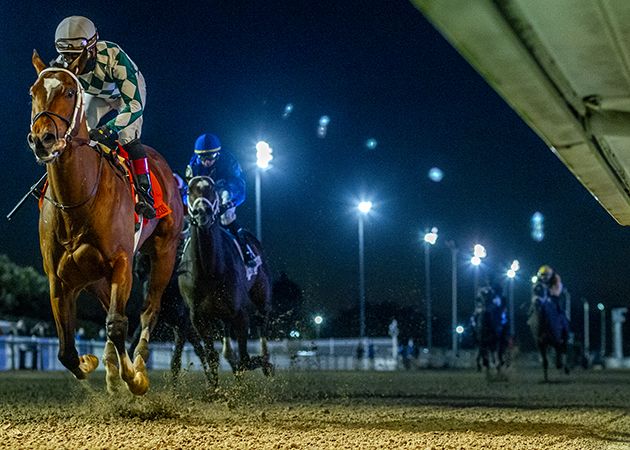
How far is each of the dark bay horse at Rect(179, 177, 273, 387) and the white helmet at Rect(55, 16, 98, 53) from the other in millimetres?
2833

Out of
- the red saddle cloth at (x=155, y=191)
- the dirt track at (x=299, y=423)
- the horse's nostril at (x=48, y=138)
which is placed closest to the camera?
the dirt track at (x=299, y=423)

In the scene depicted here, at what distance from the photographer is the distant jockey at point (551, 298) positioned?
70.1ft

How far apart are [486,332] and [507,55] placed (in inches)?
770

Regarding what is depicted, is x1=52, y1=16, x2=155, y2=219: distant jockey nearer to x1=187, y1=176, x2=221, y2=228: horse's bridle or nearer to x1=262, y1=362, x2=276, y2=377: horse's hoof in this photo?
x1=187, y1=176, x2=221, y2=228: horse's bridle

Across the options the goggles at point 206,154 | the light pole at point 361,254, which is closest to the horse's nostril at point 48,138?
the goggles at point 206,154

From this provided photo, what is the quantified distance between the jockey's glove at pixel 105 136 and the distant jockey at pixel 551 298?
1551cm

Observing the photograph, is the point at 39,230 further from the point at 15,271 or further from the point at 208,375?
the point at 15,271

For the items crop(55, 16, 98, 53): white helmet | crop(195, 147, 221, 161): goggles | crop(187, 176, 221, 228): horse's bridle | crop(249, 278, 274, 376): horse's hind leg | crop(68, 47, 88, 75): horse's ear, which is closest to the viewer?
crop(68, 47, 88, 75): horse's ear

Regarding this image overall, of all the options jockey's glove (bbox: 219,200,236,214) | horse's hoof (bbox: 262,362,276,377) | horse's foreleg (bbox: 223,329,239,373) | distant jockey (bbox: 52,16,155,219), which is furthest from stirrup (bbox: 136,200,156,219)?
horse's hoof (bbox: 262,362,276,377)

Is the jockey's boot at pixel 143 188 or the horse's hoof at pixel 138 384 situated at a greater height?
the jockey's boot at pixel 143 188

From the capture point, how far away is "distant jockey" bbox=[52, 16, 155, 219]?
722cm

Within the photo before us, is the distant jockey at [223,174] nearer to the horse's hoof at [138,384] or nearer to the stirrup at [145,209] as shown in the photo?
the stirrup at [145,209]

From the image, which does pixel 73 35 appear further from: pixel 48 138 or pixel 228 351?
pixel 228 351

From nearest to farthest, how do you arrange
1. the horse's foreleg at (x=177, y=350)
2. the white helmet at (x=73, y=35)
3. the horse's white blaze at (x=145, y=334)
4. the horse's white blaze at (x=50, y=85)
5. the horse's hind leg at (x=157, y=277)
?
1. the horse's white blaze at (x=50, y=85)
2. the white helmet at (x=73, y=35)
3. the horse's white blaze at (x=145, y=334)
4. the horse's hind leg at (x=157, y=277)
5. the horse's foreleg at (x=177, y=350)
